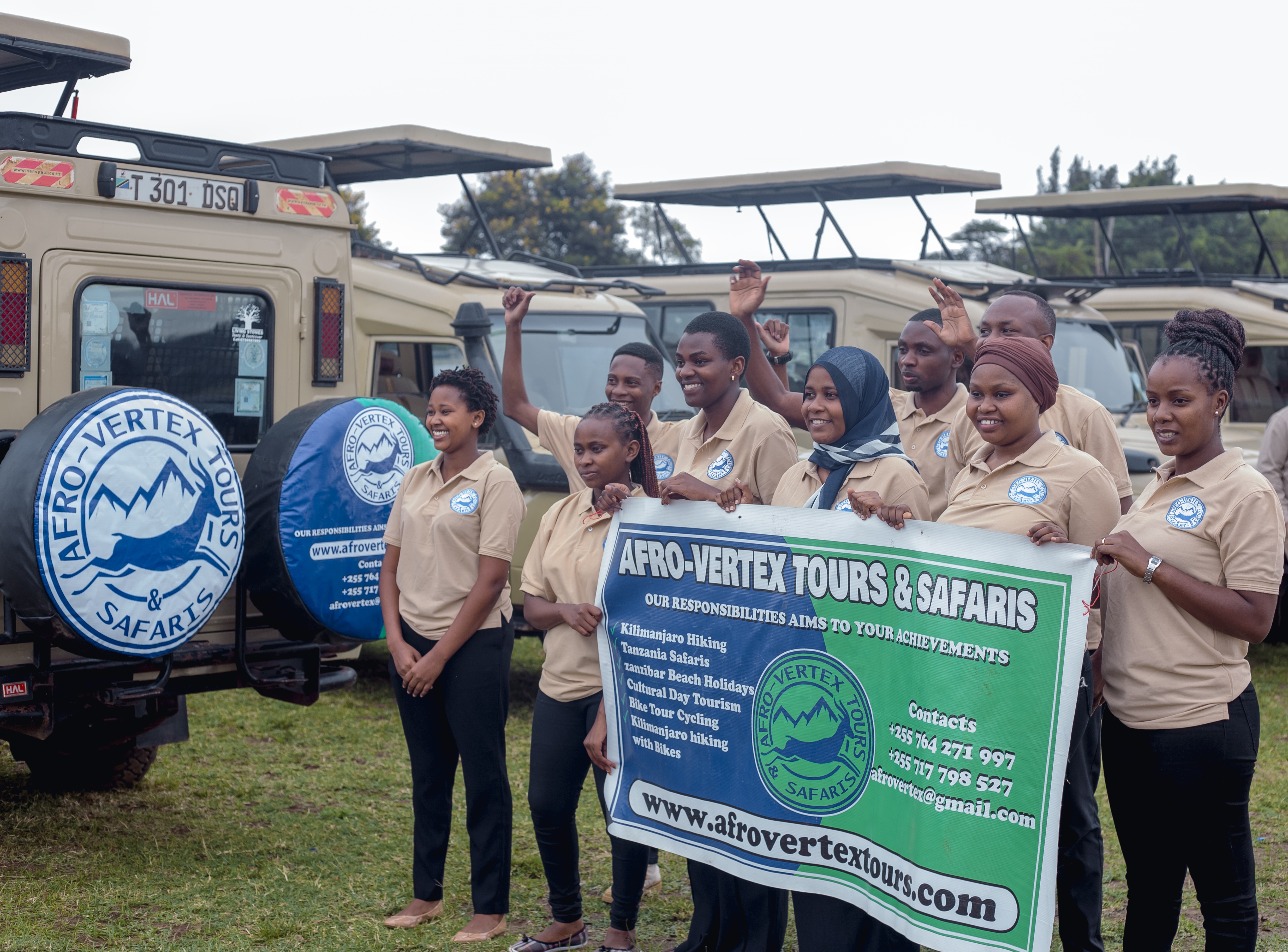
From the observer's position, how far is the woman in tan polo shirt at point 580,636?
4211 millimetres

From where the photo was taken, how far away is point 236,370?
6.11 m

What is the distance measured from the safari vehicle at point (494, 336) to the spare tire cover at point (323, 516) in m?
2.23

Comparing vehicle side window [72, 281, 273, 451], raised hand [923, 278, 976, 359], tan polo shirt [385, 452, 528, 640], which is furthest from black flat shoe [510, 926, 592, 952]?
vehicle side window [72, 281, 273, 451]

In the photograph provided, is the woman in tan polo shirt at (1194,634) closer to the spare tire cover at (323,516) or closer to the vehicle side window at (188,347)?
the spare tire cover at (323,516)

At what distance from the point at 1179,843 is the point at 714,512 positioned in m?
1.49

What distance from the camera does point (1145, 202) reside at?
13336mm

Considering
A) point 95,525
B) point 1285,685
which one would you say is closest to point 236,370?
point 95,525

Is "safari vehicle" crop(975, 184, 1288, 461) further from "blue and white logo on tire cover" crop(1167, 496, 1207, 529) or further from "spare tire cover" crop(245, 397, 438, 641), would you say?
"blue and white logo on tire cover" crop(1167, 496, 1207, 529)

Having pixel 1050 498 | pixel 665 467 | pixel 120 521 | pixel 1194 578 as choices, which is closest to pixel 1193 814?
pixel 1194 578

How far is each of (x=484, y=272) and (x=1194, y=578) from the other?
7186 mm

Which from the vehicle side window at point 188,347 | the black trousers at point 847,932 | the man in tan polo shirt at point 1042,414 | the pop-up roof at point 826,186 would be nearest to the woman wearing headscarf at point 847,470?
the black trousers at point 847,932

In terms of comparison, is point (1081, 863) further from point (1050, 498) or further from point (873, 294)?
point (873, 294)

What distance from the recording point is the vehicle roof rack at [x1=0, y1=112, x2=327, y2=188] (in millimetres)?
5340

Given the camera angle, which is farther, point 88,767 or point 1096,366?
point 1096,366
